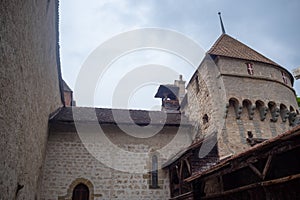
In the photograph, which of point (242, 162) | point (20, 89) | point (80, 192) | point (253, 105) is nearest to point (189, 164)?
point (242, 162)

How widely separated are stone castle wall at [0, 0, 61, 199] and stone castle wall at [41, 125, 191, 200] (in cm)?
239

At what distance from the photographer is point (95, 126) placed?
444 inches

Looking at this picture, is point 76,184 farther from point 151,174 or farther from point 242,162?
point 242,162

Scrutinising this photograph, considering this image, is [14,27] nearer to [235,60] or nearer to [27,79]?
[27,79]

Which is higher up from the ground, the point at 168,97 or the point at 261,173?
the point at 168,97

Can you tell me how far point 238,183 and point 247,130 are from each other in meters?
3.17

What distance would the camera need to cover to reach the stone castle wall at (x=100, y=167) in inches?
396

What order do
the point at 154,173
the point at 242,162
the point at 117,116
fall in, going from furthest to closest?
1. the point at 117,116
2. the point at 154,173
3. the point at 242,162

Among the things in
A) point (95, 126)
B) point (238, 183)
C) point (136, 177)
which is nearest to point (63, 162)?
point (95, 126)

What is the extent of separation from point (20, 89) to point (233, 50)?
10414 mm

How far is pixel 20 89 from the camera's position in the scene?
527cm

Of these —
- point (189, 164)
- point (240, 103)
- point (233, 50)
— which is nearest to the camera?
point (189, 164)

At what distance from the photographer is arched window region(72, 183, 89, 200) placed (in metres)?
10.0

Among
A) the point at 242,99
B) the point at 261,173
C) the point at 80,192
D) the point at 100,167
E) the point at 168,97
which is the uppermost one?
the point at 168,97
